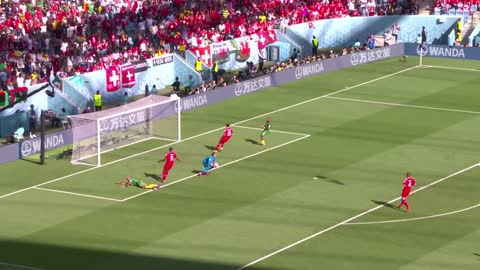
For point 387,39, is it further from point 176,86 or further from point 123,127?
point 123,127

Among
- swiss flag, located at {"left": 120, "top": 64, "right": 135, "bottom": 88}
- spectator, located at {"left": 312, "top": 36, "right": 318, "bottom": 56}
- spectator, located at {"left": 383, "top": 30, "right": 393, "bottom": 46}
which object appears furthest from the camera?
spectator, located at {"left": 383, "top": 30, "right": 393, "bottom": 46}

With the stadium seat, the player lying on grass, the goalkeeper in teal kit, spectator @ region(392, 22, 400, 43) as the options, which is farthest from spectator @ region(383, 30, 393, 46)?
the player lying on grass

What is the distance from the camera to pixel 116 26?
80188 mm

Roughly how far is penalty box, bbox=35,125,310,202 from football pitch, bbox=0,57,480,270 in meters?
0.10

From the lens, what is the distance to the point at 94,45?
7612 centimetres

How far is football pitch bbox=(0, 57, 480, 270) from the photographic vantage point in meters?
44.2

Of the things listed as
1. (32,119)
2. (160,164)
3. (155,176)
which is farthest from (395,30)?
(155,176)

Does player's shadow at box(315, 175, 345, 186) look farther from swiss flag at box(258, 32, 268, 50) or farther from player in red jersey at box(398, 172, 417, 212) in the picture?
swiss flag at box(258, 32, 268, 50)

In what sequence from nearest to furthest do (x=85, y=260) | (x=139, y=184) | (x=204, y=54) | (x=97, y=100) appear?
1. (x=85, y=260)
2. (x=139, y=184)
3. (x=97, y=100)
4. (x=204, y=54)

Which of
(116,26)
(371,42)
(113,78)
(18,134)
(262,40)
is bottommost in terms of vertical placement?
(18,134)

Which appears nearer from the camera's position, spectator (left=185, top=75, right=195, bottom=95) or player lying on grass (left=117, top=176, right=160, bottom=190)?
player lying on grass (left=117, top=176, right=160, bottom=190)

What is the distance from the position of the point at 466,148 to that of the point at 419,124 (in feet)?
19.4

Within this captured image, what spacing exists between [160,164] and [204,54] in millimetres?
22484

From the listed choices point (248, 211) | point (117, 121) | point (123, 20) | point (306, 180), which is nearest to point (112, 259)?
point (248, 211)
